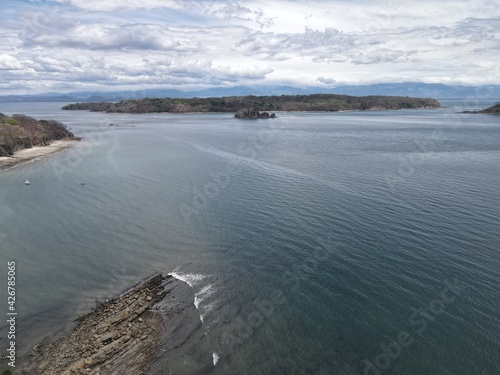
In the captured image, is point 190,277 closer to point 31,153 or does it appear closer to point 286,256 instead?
point 286,256

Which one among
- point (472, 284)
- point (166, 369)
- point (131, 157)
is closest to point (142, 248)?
point (166, 369)

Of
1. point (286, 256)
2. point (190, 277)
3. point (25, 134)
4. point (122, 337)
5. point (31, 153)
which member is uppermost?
point (25, 134)

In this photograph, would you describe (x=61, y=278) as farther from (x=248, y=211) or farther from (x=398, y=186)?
(x=398, y=186)
